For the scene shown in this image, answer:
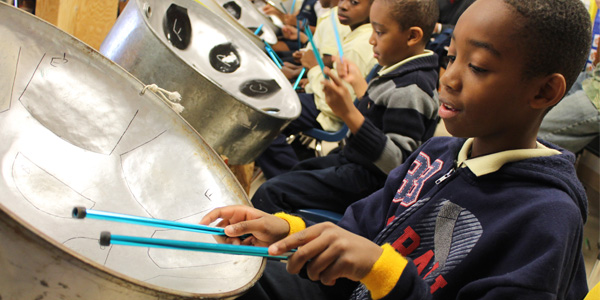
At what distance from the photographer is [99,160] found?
889 millimetres

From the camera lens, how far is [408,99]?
154 centimetres

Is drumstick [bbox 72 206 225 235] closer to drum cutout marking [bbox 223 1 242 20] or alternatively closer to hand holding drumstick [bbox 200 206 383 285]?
hand holding drumstick [bbox 200 206 383 285]

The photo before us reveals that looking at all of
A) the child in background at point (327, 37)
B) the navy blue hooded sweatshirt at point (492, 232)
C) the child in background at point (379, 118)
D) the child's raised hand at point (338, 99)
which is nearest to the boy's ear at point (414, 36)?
the child in background at point (379, 118)

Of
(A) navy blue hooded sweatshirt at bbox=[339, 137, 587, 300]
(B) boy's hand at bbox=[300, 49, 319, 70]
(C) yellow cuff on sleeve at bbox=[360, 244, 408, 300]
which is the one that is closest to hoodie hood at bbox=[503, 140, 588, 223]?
(A) navy blue hooded sweatshirt at bbox=[339, 137, 587, 300]

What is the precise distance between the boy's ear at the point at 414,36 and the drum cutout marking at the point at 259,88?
451 mm

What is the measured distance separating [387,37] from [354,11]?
1.99 ft

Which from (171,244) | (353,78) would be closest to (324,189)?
(353,78)

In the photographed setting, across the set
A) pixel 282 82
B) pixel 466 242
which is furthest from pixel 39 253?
pixel 282 82

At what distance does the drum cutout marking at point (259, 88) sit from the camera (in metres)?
1.53

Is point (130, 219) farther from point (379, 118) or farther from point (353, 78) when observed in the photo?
point (353, 78)

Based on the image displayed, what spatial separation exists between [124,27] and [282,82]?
54 cm

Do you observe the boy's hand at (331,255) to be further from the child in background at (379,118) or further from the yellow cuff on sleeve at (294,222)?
the child in background at (379,118)

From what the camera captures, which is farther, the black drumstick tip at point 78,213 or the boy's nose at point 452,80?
the boy's nose at point 452,80

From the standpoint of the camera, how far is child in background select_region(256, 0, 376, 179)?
2176mm
